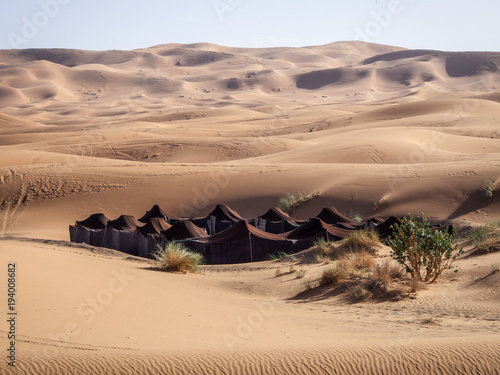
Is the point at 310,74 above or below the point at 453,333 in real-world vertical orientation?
above

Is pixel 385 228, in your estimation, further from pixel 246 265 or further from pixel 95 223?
pixel 95 223

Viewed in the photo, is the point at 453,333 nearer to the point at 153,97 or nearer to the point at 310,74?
the point at 153,97

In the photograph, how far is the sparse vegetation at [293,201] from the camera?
24.1 m

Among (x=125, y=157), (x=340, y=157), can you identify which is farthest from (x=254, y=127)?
(x=340, y=157)

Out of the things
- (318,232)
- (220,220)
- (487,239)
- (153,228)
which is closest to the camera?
(487,239)

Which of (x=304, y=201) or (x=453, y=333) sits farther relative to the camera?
(x=304, y=201)

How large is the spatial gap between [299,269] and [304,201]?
1109 cm

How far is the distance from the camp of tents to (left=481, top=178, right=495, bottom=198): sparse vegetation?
5387 millimetres

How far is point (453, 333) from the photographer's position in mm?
7336

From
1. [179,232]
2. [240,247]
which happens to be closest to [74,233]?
[179,232]

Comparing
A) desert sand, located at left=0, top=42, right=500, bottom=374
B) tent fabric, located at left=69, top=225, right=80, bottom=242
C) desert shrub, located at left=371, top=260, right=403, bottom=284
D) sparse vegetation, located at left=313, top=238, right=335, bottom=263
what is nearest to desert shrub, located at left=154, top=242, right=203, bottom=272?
desert sand, located at left=0, top=42, right=500, bottom=374

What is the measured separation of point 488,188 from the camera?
2128 centimetres

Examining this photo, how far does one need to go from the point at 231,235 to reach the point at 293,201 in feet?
25.0

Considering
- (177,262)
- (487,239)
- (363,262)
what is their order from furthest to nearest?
1. (177,262)
2. (487,239)
3. (363,262)
